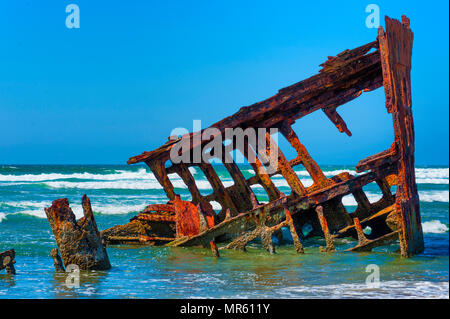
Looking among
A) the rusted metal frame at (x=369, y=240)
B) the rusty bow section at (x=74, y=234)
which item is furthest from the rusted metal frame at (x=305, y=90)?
the rusty bow section at (x=74, y=234)

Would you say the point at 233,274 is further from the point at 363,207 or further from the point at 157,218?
the point at 363,207

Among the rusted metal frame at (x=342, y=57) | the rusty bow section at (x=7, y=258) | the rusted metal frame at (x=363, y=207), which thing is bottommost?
the rusty bow section at (x=7, y=258)

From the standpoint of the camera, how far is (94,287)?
21.6ft

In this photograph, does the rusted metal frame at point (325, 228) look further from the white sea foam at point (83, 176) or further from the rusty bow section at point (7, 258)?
the white sea foam at point (83, 176)

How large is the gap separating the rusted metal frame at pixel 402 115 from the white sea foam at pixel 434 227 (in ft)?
19.6

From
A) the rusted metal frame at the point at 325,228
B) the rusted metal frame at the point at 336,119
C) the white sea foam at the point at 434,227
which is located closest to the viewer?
the rusted metal frame at the point at 325,228

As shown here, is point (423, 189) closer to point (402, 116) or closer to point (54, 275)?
point (402, 116)

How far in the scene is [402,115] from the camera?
26.8 ft

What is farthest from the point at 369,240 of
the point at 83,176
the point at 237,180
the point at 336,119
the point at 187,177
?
the point at 83,176

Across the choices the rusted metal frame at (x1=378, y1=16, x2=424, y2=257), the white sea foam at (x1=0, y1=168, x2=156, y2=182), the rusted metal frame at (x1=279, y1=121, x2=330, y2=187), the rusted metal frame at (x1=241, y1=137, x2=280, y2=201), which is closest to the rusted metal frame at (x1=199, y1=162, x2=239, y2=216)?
the rusted metal frame at (x1=241, y1=137, x2=280, y2=201)

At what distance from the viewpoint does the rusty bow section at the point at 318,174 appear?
8211 mm

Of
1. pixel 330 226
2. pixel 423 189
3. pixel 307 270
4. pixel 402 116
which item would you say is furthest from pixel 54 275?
pixel 423 189
